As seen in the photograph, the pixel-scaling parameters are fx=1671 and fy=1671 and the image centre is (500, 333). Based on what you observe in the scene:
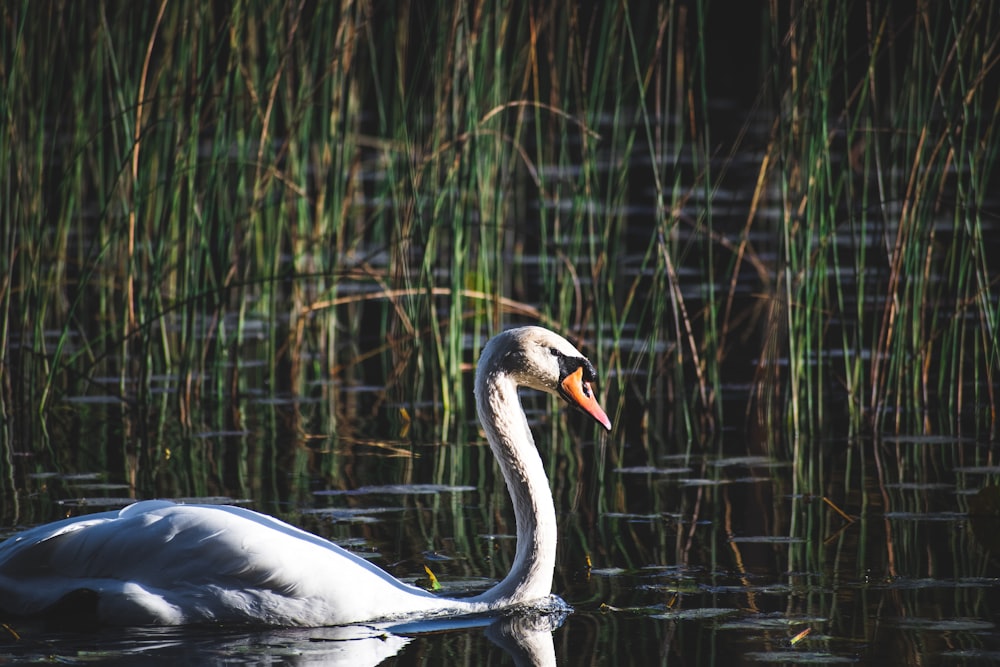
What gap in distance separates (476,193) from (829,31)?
2.33m

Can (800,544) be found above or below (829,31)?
below

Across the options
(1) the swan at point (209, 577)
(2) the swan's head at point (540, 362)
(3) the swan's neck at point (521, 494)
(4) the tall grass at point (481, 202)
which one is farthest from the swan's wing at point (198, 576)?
(4) the tall grass at point (481, 202)

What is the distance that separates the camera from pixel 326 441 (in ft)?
29.1

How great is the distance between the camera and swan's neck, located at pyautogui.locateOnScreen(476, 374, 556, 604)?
19.1 ft

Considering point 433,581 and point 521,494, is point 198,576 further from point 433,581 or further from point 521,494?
point 521,494

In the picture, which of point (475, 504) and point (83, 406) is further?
point (83, 406)

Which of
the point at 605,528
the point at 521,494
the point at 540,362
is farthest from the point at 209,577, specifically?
the point at 605,528

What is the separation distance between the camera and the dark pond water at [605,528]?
17.5 ft

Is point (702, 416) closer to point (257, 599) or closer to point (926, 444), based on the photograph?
point (926, 444)

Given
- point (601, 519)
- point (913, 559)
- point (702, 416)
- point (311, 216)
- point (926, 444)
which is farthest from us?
point (311, 216)

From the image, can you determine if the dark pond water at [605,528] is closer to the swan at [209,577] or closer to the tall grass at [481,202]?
the swan at [209,577]

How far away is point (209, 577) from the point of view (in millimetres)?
5664

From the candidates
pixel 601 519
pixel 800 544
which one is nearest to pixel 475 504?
pixel 601 519

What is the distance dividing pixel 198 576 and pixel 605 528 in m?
1.99
